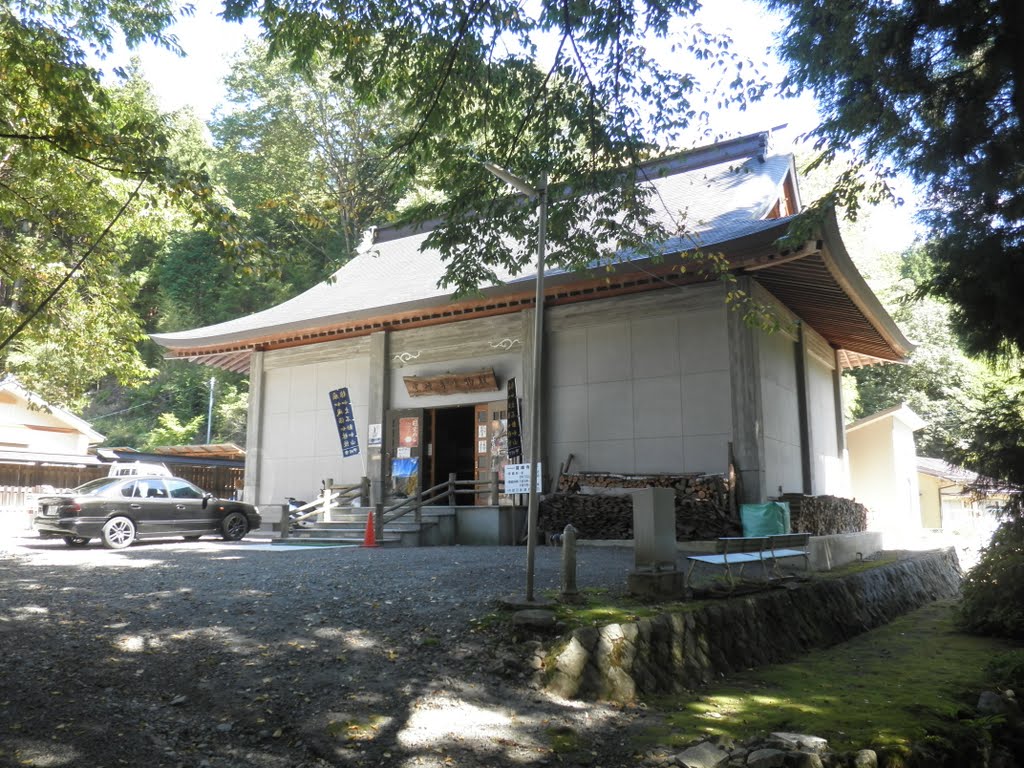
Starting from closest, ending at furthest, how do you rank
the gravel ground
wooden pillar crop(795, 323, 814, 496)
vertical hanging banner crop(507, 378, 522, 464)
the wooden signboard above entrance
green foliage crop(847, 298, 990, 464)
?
the gravel ground, vertical hanging banner crop(507, 378, 522, 464), the wooden signboard above entrance, wooden pillar crop(795, 323, 814, 496), green foliage crop(847, 298, 990, 464)

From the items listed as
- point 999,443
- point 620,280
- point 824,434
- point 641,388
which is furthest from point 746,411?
point 824,434

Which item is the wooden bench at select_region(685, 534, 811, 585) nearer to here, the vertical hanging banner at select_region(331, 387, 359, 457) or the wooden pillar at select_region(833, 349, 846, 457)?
the wooden pillar at select_region(833, 349, 846, 457)

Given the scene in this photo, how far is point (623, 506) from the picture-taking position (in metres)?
12.9

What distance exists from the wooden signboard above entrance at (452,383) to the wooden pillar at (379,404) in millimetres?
574

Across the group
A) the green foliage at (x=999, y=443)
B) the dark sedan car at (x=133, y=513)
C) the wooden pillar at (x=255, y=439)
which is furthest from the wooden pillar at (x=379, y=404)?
the green foliage at (x=999, y=443)

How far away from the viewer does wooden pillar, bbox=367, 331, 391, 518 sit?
16297 millimetres

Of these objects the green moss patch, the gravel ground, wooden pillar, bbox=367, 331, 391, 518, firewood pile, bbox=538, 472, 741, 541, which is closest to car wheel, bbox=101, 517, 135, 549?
wooden pillar, bbox=367, 331, 391, 518

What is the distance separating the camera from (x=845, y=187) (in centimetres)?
799

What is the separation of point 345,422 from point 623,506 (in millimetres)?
7110

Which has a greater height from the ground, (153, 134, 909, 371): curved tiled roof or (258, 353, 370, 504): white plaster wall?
(153, 134, 909, 371): curved tiled roof

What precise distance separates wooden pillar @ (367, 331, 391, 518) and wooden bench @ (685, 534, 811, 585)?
8375 millimetres

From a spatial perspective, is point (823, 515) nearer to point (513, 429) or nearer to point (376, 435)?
point (513, 429)

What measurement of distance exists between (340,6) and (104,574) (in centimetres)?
670

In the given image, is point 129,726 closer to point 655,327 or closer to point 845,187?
point 845,187
